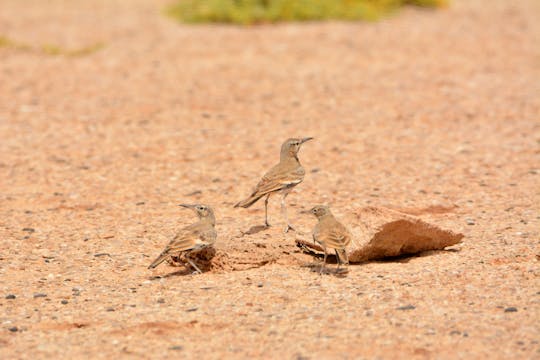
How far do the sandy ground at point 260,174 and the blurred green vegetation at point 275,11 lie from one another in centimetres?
43

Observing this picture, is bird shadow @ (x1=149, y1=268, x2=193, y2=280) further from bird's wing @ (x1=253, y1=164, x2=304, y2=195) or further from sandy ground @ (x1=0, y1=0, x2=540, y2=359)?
bird's wing @ (x1=253, y1=164, x2=304, y2=195)

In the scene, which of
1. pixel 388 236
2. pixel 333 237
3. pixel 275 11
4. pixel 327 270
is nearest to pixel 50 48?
pixel 275 11

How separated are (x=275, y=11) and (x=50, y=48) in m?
4.27

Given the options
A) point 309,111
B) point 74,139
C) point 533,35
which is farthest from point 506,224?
point 533,35

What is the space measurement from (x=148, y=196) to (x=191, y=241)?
8.44 feet

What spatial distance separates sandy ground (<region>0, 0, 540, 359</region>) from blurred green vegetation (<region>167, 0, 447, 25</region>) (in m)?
0.43

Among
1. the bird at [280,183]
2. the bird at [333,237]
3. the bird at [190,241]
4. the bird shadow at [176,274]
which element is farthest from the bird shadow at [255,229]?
the bird at [333,237]

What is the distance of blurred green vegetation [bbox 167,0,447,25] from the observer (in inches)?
675

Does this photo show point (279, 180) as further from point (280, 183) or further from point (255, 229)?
point (255, 229)

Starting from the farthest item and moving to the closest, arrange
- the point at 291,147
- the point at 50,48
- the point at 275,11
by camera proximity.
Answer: the point at 275,11 → the point at 50,48 → the point at 291,147

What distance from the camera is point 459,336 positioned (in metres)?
5.75

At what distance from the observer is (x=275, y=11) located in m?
17.2

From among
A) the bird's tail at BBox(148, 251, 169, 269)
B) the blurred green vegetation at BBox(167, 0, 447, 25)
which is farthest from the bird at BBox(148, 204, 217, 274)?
the blurred green vegetation at BBox(167, 0, 447, 25)

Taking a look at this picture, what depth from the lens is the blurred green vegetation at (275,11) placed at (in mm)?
17156
